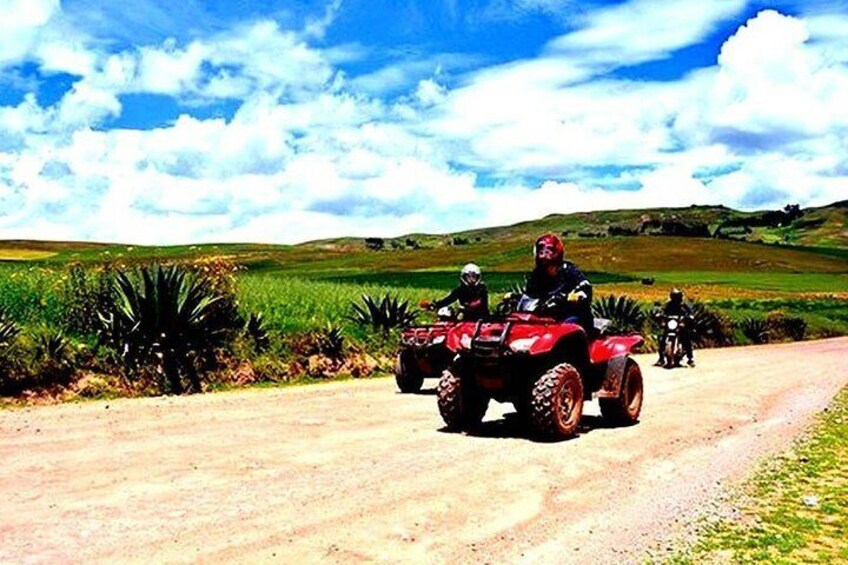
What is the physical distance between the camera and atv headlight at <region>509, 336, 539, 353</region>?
432 inches

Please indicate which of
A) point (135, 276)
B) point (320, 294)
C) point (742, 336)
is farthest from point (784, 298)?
point (135, 276)

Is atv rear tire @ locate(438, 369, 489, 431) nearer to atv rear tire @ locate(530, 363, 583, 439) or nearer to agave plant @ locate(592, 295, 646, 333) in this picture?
atv rear tire @ locate(530, 363, 583, 439)

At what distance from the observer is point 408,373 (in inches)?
672

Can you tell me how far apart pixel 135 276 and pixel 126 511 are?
11.3 metres

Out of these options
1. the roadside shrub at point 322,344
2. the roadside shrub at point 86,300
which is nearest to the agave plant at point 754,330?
the roadside shrub at point 322,344

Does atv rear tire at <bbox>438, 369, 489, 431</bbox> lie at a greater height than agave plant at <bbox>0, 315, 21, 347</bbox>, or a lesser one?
lesser

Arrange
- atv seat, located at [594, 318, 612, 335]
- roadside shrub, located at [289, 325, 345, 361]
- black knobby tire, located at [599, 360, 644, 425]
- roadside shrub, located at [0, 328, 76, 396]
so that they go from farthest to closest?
roadside shrub, located at [289, 325, 345, 361] → roadside shrub, located at [0, 328, 76, 396] → atv seat, located at [594, 318, 612, 335] → black knobby tire, located at [599, 360, 644, 425]

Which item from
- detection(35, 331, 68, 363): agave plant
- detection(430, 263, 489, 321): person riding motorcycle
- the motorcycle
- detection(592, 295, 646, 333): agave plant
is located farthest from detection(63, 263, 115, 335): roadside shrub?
detection(592, 295, 646, 333): agave plant

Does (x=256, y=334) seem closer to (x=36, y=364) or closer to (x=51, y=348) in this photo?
(x=51, y=348)

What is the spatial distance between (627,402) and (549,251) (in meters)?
2.47

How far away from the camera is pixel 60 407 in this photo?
14281mm

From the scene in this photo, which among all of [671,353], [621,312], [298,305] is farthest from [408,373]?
[621,312]

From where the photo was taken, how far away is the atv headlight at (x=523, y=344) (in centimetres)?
1098

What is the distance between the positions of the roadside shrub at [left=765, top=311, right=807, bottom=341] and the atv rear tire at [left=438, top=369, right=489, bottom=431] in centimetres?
3305
